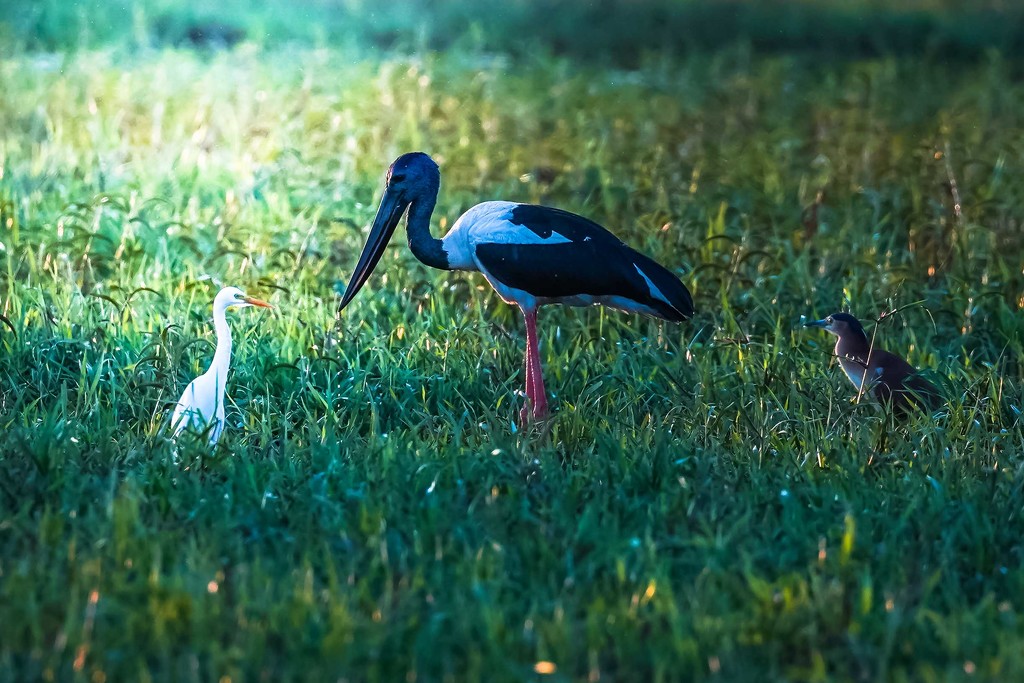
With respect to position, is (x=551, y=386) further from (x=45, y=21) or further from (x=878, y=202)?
(x=45, y=21)

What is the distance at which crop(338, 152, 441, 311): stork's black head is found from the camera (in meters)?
5.69

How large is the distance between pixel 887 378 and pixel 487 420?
4.66ft

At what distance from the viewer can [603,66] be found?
1437 centimetres

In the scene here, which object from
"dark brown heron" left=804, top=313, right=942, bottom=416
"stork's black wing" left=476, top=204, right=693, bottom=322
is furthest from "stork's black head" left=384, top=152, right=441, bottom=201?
"dark brown heron" left=804, top=313, right=942, bottom=416

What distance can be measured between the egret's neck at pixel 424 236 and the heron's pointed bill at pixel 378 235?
70 millimetres

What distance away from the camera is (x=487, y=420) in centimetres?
514

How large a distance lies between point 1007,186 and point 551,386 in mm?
3854

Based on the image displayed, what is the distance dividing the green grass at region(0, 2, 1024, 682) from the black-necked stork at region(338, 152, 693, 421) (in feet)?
0.84

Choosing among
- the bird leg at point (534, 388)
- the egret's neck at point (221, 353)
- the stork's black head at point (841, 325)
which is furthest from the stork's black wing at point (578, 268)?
the egret's neck at point (221, 353)

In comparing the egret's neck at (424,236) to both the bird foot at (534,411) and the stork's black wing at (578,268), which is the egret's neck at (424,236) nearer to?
the stork's black wing at (578,268)

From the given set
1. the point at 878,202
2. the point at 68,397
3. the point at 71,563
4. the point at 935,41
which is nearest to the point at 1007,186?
→ the point at 878,202

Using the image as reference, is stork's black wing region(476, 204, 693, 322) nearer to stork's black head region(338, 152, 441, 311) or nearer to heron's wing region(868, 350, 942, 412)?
stork's black head region(338, 152, 441, 311)

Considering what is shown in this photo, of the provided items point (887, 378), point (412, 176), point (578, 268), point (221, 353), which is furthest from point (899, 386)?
point (221, 353)

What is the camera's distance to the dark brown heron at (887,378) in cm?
523
